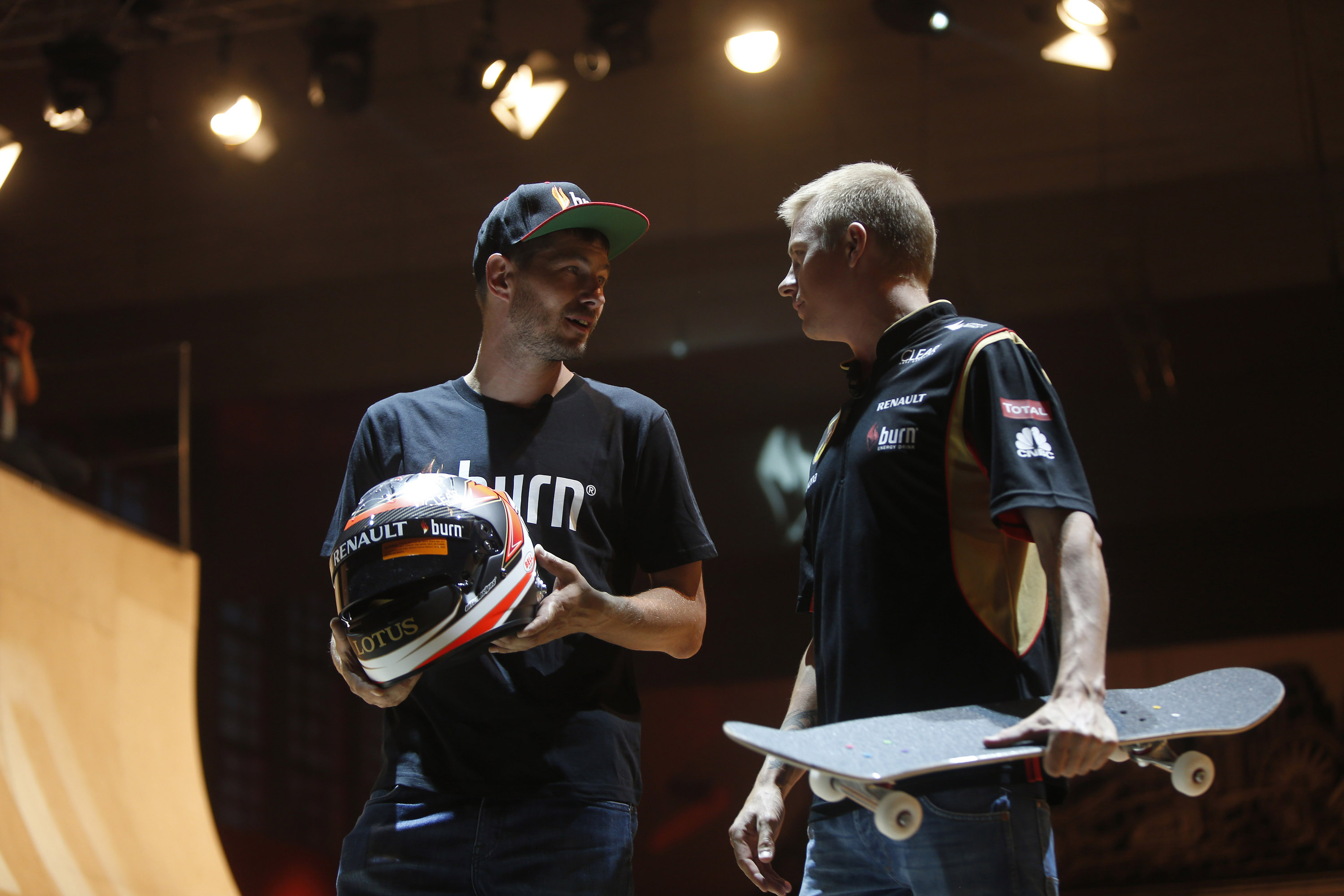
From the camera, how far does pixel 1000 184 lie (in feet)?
23.4

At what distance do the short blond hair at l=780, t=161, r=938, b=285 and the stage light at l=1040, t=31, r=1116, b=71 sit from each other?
458 centimetres

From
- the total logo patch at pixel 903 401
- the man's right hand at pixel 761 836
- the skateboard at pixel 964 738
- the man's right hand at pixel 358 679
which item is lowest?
the man's right hand at pixel 761 836

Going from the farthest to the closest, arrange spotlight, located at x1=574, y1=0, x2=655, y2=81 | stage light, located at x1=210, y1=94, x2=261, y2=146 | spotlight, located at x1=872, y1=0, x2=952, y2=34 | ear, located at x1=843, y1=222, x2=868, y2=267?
stage light, located at x1=210, y1=94, x2=261, y2=146, spotlight, located at x1=574, y1=0, x2=655, y2=81, spotlight, located at x1=872, y1=0, x2=952, y2=34, ear, located at x1=843, y1=222, x2=868, y2=267

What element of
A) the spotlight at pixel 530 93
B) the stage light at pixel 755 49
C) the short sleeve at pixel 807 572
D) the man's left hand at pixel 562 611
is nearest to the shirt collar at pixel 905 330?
the short sleeve at pixel 807 572

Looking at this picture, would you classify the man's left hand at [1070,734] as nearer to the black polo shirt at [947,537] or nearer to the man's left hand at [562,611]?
the black polo shirt at [947,537]

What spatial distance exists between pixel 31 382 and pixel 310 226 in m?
2.77

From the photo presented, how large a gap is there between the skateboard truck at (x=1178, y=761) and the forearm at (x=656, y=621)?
2.00 feet

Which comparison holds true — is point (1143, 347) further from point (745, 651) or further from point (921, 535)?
point (921, 535)

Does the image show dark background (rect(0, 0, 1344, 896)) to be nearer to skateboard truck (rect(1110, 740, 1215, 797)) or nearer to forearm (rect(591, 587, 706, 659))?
forearm (rect(591, 587, 706, 659))

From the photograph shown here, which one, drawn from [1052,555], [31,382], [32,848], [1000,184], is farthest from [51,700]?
[1000,184]

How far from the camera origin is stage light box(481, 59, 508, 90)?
612 centimetres

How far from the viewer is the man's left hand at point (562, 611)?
148 cm

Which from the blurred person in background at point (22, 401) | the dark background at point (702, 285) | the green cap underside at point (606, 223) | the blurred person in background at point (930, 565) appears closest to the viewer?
the blurred person in background at point (930, 565)

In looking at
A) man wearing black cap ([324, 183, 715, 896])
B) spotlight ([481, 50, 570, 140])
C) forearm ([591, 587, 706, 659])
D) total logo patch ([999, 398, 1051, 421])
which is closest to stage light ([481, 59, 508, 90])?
spotlight ([481, 50, 570, 140])
